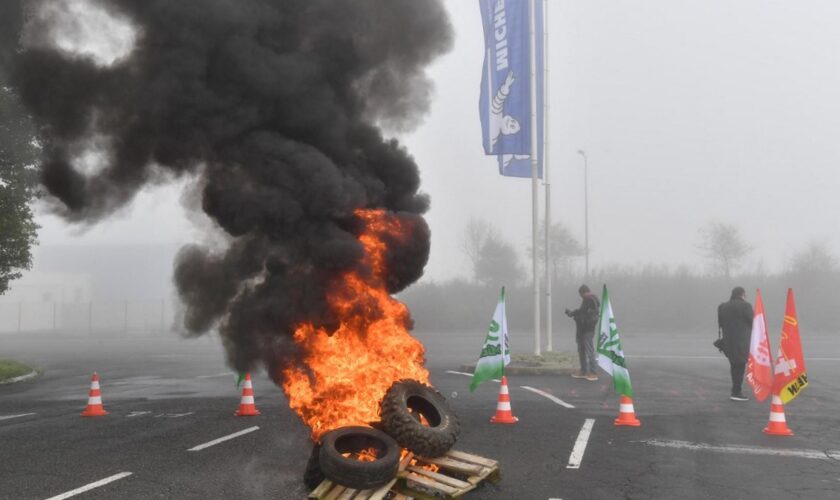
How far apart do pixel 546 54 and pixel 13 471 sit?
1435 centimetres

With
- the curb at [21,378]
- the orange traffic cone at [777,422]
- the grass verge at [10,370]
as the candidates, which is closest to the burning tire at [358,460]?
the orange traffic cone at [777,422]

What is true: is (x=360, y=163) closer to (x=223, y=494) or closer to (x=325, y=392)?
(x=325, y=392)

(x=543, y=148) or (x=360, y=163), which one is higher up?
(x=543, y=148)

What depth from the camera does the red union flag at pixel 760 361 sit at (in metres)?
9.73

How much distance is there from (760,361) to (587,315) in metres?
4.19

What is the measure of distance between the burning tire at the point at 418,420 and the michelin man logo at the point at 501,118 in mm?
10880

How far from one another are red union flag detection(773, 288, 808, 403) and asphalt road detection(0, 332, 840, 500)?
50 centimetres

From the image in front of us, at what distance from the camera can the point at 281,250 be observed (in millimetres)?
6957

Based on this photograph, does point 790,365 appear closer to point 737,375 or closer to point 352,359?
point 737,375

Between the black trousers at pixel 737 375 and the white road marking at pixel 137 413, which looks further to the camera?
the black trousers at pixel 737 375

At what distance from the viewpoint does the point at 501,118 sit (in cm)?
1636

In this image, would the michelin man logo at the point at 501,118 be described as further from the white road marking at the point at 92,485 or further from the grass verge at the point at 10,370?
the grass verge at the point at 10,370

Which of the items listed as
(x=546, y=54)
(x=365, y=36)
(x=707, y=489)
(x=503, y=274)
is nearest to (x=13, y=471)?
(x=365, y=36)

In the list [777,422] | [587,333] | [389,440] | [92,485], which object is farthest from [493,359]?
[92,485]
